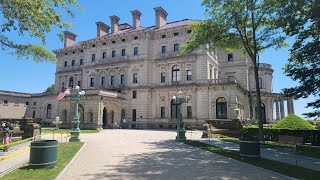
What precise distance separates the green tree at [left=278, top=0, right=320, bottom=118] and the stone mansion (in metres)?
20.5

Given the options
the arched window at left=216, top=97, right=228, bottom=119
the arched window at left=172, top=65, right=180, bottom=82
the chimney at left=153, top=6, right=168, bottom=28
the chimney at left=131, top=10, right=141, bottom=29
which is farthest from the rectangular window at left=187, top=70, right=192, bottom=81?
the chimney at left=131, top=10, right=141, bottom=29

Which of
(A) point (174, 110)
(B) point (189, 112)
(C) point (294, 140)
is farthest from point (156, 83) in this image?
(C) point (294, 140)

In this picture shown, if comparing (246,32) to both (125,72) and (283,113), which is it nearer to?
(125,72)

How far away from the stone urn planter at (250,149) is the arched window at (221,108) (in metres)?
26.9

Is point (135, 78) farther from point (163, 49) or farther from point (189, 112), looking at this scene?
point (189, 112)

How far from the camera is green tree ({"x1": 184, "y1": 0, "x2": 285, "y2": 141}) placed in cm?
2081

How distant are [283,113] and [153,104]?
84.4 feet

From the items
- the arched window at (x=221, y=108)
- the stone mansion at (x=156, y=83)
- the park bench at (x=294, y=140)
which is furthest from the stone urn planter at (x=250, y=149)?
the arched window at (x=221, y=108)

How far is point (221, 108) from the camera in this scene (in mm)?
39062

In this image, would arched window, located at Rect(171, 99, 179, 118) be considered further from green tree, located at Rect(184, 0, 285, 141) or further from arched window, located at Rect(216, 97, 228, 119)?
green tree, located at Rect(184, 0, 285, 141)

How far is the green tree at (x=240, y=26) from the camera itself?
20.8 m

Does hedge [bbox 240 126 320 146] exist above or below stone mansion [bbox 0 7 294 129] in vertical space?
below

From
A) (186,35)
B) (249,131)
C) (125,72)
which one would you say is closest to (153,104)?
(125,72)

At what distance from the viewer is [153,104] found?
4372cm
